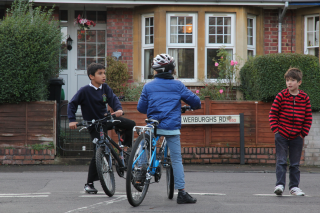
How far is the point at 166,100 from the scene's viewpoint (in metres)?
5.54

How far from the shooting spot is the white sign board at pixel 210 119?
404 inches

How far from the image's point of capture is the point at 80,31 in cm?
1419

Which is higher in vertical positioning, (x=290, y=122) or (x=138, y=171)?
(x=290, y=122)

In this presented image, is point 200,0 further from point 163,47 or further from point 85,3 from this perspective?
point 85,3

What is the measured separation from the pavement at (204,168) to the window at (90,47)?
16.4ft

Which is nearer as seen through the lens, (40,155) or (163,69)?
(163,69)

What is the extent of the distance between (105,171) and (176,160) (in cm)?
103

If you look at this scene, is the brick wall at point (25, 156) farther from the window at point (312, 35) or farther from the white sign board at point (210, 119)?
the window at point (312, 35)

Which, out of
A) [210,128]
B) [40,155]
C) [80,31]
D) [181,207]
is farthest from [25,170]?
[80,31]

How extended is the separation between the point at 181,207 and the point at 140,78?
320 inches

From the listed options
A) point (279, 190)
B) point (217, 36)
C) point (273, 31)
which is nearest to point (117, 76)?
point (217, 36)

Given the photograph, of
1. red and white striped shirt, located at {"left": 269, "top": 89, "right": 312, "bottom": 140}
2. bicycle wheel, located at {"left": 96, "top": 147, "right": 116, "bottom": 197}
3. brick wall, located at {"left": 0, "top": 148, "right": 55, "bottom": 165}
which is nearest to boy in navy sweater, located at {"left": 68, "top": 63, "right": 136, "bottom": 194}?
bicycle wheel, located at {"left": 96, "top": 147, "right": 116, "bottom": 197}

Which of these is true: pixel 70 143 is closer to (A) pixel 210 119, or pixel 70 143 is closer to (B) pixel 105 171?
(A) pixel 210 119

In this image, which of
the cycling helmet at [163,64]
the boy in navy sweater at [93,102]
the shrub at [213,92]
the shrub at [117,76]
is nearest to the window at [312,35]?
the shrub at [213,92]
